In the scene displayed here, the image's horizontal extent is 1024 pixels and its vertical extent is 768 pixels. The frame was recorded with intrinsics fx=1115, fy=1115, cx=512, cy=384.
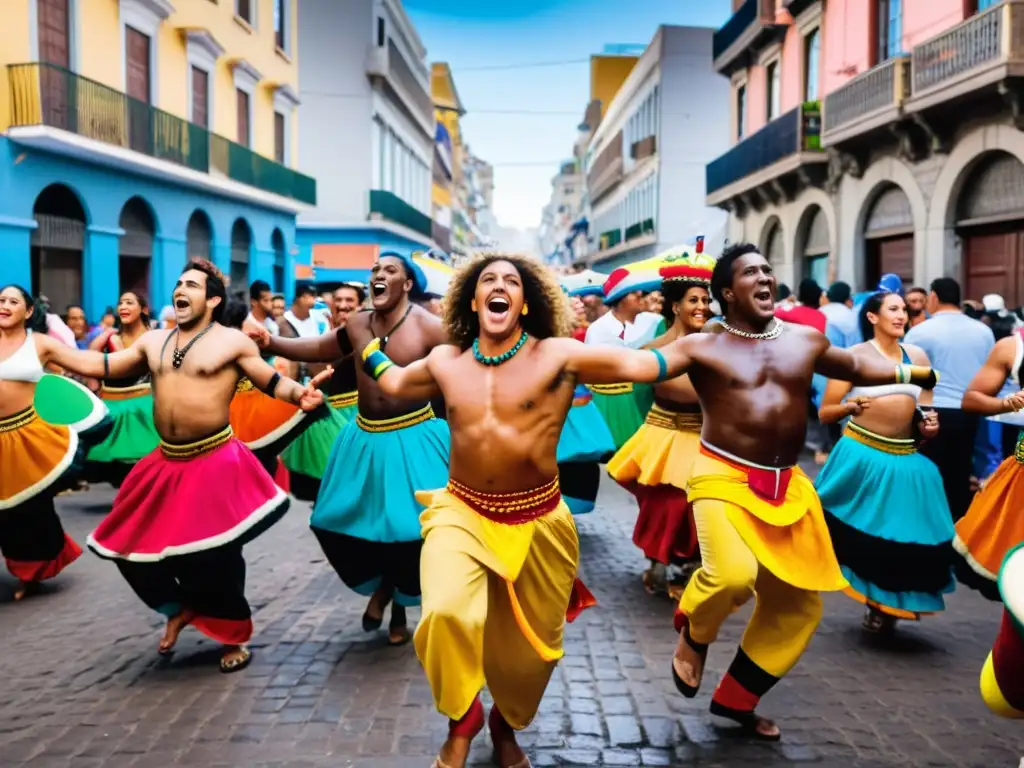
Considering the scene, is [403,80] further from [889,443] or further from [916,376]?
[916,376]

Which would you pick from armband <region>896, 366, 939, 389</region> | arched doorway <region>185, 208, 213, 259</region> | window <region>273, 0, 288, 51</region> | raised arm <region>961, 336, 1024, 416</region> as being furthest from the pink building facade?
arched doorway <region>185, 208, 213, 259</region>

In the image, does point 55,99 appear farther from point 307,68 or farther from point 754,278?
point 307,68

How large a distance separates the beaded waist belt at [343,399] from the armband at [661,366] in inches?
174

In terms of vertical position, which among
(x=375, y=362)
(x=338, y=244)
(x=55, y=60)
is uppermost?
(x=55, y=60)

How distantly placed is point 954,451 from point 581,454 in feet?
9.15

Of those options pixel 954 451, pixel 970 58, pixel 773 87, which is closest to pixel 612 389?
pixel 954 451

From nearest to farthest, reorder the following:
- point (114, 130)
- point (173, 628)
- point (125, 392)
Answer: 1. point (173, 628)
2. point (125, 392)
3. point (114, 130)

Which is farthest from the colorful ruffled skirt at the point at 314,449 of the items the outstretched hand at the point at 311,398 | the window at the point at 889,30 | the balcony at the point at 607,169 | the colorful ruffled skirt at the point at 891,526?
the balcony at the point at 607,169

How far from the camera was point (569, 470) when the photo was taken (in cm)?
822

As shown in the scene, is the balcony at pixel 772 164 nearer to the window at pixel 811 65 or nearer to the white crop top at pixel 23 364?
the window at pixel 811 65

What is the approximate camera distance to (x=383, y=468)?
228 inches

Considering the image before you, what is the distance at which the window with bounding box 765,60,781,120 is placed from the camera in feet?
83.9

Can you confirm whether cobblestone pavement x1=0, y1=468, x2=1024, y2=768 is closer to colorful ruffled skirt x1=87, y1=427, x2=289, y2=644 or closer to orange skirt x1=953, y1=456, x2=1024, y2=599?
colorful ruffled skirt x1=87, y1=427, x2=289, y2=644

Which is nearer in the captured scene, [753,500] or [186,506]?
[753,500]
